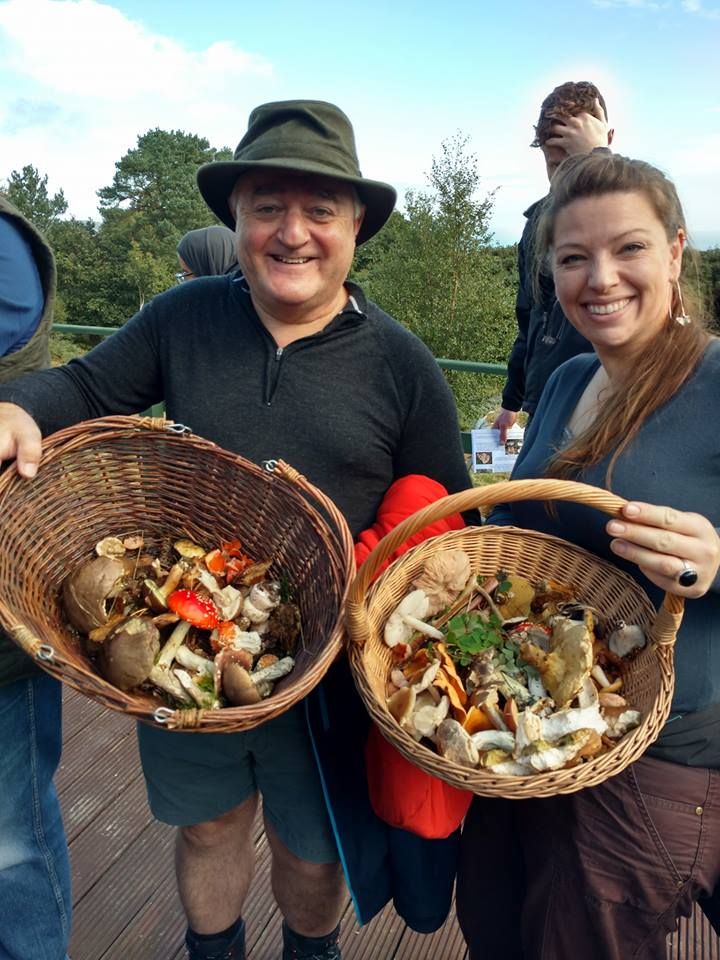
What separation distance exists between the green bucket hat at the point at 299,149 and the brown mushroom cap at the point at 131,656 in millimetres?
909

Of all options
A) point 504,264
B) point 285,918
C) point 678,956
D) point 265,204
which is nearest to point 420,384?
point 265,204

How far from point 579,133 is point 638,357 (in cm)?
159

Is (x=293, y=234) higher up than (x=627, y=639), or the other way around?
(x=293, y=234)

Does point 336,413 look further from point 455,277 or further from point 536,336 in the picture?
point 455,277

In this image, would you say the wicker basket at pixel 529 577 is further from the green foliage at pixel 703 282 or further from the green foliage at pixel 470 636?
the green foliage at pixel 703 282

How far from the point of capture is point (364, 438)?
1.55m

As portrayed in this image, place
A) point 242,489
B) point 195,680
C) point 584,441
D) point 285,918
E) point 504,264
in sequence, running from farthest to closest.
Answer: point 504,264
point 285,918
point 242,489
point 584,441
point 195,680

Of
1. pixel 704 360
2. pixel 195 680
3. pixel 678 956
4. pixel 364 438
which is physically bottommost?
pixel 678 956

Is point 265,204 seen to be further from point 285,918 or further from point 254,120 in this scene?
point 285,918

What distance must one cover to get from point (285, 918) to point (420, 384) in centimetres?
137

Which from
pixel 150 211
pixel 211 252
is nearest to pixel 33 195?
pixel 150 211

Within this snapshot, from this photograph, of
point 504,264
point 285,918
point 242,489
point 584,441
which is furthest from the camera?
point 504,264

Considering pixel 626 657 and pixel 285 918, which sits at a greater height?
pixel 626 657

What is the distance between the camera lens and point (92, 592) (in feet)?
4.43
